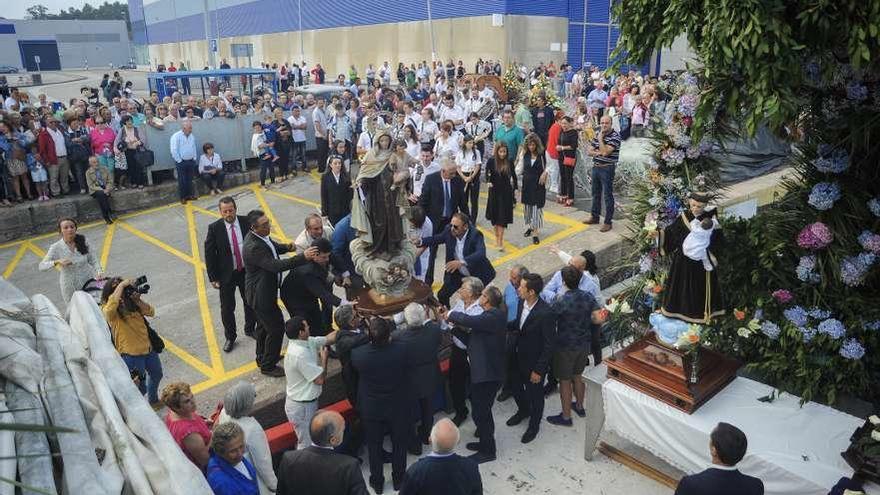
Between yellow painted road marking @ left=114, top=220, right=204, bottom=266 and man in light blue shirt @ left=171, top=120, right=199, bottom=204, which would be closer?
yellow painted road marking @ left=114, top=220, right=204, bottom=266

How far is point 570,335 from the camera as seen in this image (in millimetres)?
6449

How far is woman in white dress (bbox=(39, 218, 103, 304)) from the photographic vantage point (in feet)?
23.5

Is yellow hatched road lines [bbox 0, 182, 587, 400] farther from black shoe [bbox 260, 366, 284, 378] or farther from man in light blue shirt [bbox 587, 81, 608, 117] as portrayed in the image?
man in light blue shirt [bbox 587, 81, 608, 117]

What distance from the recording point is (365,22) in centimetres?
4069

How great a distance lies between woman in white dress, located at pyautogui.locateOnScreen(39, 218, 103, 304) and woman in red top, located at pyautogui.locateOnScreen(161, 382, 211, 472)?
3.28 metres

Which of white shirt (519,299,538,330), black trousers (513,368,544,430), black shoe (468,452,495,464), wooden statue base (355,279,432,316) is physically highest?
white shirt (519,299,538,330)

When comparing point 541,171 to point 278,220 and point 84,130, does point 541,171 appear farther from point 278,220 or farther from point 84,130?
point 84,130

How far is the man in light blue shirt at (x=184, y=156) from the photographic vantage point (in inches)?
527

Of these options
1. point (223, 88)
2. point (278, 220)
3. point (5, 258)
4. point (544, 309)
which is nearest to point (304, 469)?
point (544, 309)

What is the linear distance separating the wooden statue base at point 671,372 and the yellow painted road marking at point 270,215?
748 centimetres

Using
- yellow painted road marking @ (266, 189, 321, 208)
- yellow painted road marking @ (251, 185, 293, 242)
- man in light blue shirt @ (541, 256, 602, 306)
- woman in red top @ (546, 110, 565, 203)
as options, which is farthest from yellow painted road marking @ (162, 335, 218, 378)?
woman in red top @ (546, 110, 565, 203)

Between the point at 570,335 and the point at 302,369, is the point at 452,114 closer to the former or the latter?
the point at 570,335

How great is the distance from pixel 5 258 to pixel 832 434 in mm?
12712

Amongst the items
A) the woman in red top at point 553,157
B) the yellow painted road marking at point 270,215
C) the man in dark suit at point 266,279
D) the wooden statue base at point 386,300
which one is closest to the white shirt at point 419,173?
the woman in red top at point 553,157
